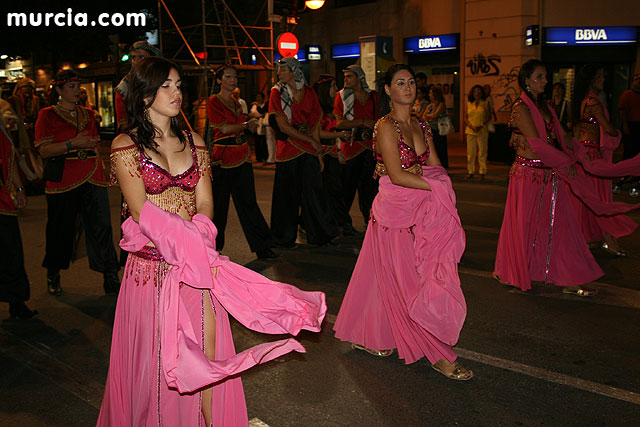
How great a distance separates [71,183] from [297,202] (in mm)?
2871

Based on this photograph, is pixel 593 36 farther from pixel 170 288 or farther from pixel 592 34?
pixel 170 288

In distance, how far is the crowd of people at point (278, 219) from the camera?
3.27m

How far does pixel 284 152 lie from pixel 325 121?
1.04 metres

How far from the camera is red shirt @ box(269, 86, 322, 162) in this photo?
8.40 metres

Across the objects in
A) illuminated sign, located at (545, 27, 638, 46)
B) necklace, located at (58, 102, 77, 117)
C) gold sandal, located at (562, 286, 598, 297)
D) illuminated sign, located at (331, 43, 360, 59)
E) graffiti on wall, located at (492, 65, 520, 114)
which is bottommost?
gold sandal, located at (562, 286, 598, 297)

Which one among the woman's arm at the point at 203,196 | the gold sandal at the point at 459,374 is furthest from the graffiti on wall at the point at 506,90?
the woman's arm at the point at 203,196

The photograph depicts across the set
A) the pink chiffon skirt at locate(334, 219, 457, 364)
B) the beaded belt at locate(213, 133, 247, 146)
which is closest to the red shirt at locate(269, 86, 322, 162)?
the beaded belt at locate(213, 133, 247, 146)

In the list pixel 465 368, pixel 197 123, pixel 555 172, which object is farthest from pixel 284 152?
pixel 197 123

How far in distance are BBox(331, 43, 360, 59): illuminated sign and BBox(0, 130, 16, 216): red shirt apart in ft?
70.1

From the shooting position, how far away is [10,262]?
5.94m

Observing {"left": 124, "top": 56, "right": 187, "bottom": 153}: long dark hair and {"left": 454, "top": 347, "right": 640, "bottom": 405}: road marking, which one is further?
{"left": 454, "top": 347, "right": 640, "bottom": 405}: road marking

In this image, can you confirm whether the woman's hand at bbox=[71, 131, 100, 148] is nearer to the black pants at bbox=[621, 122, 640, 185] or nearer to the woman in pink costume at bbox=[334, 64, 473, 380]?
the woman in pink costume at bbox=[334, 64, 473, 380]

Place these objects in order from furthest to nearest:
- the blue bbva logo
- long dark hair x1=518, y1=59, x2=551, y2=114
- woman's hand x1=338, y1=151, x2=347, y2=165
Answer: the blue bbva logo, woman's hand x1=338, y1=151, x2=347, y2=165, long dark hair x1=518, y1=59, x2=551, y2=114

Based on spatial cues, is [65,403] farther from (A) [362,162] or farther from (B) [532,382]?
(A) [362,162]
